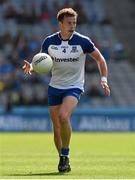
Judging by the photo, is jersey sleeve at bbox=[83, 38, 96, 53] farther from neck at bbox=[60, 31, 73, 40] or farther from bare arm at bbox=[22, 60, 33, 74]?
bare arm at bbox=[22, 60, 33, 74]

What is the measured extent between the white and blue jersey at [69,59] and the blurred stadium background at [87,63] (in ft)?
59.2

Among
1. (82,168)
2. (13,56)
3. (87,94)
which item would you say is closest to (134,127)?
(87,94)

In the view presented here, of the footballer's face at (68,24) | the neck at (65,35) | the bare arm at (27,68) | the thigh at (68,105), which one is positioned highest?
the footballer's face at (68,24)

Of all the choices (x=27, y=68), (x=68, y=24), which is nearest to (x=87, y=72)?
(x=27, y=68)

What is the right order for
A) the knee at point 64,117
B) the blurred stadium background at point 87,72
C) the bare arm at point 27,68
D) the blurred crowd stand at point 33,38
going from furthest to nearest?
the blurred crowd stand at point 33,38 → the blurred stadium background at point 87,72 → the bare arm at point 27,68 → the knee at point 64,117

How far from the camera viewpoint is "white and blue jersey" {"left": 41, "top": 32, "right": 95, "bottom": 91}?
13305 mm

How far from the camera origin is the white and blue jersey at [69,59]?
13305 mm

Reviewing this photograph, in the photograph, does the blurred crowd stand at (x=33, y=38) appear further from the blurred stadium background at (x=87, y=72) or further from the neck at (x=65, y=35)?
the neck at (x=65, y=35)

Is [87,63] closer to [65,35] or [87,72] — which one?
[87,72]

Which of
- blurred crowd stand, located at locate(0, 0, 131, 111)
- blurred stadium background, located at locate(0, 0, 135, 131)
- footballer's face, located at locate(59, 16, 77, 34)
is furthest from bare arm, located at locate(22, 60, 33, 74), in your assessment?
blurred crowd stand, located at locate(0, 0, 131, 111)

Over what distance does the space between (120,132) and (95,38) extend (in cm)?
797

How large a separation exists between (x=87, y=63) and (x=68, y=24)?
2421 centimetres

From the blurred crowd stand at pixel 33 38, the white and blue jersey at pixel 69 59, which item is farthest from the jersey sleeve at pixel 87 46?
the blurred crowd stand at pixel 33 38

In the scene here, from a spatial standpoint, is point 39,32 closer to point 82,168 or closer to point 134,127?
point 134,127
